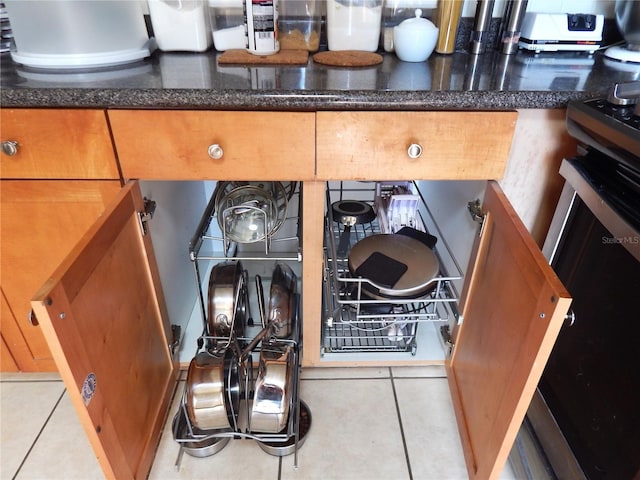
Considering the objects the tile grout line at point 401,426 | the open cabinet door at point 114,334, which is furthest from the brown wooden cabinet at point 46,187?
the tile grout line at point 401,426

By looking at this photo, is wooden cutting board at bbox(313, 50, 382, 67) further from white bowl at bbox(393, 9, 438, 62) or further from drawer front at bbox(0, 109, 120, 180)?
drawer front at bbox(0, 109, 120, 180)

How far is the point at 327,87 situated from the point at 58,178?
621 millimetres

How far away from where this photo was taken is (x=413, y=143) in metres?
0.97

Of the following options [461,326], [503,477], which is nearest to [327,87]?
[461,326]

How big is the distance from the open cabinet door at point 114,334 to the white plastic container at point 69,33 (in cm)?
37

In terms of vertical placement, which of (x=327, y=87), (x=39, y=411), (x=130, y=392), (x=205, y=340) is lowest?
(x=39, y=411)

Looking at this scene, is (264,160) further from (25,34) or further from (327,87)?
(25,34)

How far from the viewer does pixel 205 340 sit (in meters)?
1.30

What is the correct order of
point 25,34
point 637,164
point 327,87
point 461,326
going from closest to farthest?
point 637,164 < point 327,87 < point 25,34 < point 461,326

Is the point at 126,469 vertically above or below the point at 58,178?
below

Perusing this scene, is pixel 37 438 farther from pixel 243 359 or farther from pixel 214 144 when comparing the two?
pixel 214 144

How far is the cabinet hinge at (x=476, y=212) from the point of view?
3.50 ft

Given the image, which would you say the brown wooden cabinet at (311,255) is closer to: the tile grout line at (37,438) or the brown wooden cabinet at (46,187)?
the brown wooden cabinet at (46,187)

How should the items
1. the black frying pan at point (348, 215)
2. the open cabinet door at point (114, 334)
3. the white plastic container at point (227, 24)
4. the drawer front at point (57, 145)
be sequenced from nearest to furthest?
the open cabinet door at point (114, 334)
the drawer front at point (57, 145)
the white plastic container at point (227, 24)
the black frying pan at point (348, 215)
